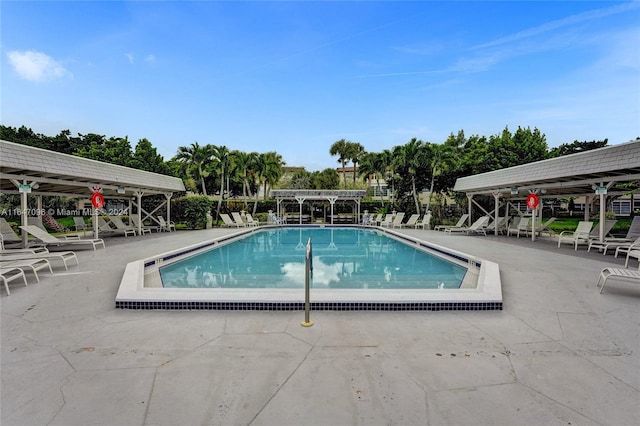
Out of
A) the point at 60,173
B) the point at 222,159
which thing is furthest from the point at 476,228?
the point at 222,159

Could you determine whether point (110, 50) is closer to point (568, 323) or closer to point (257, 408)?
point (257, 408)

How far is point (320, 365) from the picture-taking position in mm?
2621

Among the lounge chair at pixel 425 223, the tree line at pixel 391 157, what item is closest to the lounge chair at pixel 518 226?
the lounge chair at pixel 425 223

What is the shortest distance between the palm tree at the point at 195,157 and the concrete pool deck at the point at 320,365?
23.2m

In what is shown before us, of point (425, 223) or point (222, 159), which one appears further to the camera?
point (222, 159)

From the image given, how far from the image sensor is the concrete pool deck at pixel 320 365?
6.70ft

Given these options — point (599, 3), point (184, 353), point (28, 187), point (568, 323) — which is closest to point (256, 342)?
point (184, 353)

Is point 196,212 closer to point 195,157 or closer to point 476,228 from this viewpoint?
point 195,157

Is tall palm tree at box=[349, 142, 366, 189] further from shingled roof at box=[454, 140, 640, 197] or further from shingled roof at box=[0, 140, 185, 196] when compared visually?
shingled roof at box=[0, 140, 185, 196]

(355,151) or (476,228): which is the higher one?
(355,151)

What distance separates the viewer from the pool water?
603 cm

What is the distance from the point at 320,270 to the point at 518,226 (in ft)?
37.3

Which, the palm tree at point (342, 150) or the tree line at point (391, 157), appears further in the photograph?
the palm tree at point (342, 150)

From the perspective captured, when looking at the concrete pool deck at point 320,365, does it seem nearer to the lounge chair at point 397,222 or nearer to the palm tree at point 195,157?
the lounge chair at point 397,222
